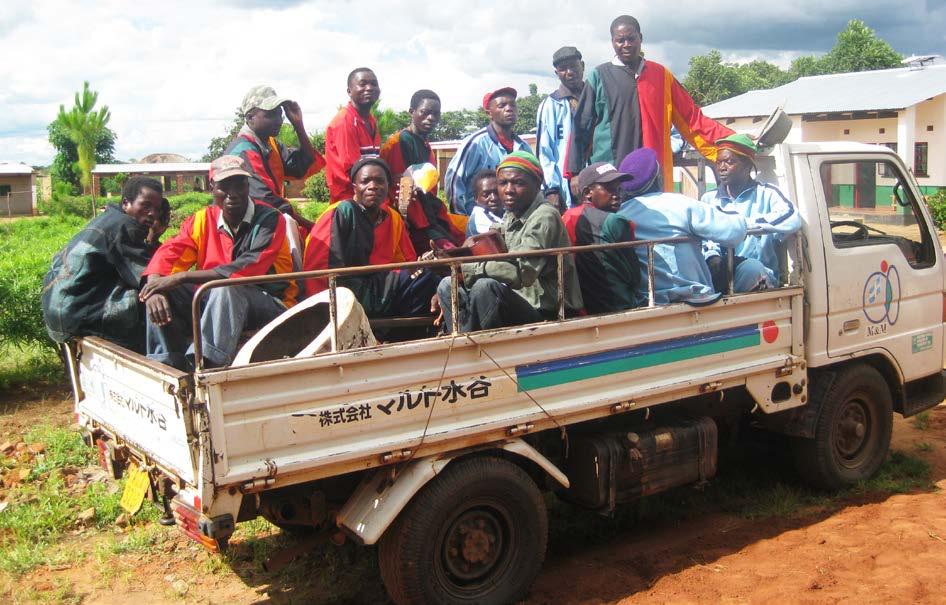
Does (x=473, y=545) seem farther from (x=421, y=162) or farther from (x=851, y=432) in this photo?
(x=421, y=162)

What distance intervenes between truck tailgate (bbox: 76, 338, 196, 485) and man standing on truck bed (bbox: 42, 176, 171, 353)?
143 millimetres

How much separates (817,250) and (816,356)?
61 cm

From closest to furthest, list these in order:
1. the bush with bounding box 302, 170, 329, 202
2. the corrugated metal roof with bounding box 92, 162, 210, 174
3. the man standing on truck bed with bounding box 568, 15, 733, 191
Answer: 1. the man standing on truck bed with bounding box 568, 15, 733, 191
2. the bush with bounding box 302, 170, 329, 202
3. the corrugated metal roof with bounding box 92, 162, 210, 174

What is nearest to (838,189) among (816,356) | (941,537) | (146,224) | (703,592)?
(816,356)

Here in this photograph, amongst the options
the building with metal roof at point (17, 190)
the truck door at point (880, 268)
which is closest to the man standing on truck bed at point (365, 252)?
the truck door at point (880, 268)

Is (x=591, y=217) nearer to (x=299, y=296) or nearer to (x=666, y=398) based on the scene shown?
(x=666, y=398)

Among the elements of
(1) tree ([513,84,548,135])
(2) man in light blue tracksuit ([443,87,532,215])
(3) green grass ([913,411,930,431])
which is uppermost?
(1) tree ([513,84,548,135])

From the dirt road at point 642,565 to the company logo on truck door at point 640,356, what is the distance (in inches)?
40.4

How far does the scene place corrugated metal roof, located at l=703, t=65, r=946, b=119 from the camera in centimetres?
2261

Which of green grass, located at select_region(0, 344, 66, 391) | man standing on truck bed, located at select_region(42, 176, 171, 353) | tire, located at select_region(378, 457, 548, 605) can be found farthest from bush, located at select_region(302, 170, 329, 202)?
tire, located at select_region(378, 457, 548, 605)

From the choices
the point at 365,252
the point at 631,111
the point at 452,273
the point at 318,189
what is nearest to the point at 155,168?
the point at 318,189

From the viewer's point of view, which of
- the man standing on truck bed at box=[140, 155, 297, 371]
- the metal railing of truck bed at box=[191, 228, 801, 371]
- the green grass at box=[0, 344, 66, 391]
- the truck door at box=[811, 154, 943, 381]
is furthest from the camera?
the green grass at box=[0, 344, 66, 391]

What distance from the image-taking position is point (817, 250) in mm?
4672

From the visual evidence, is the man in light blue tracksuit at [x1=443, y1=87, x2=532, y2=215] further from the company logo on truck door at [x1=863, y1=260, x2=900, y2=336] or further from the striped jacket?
the company logo on truck door at [x1=863, y1=260, x2=900, y2=336]
